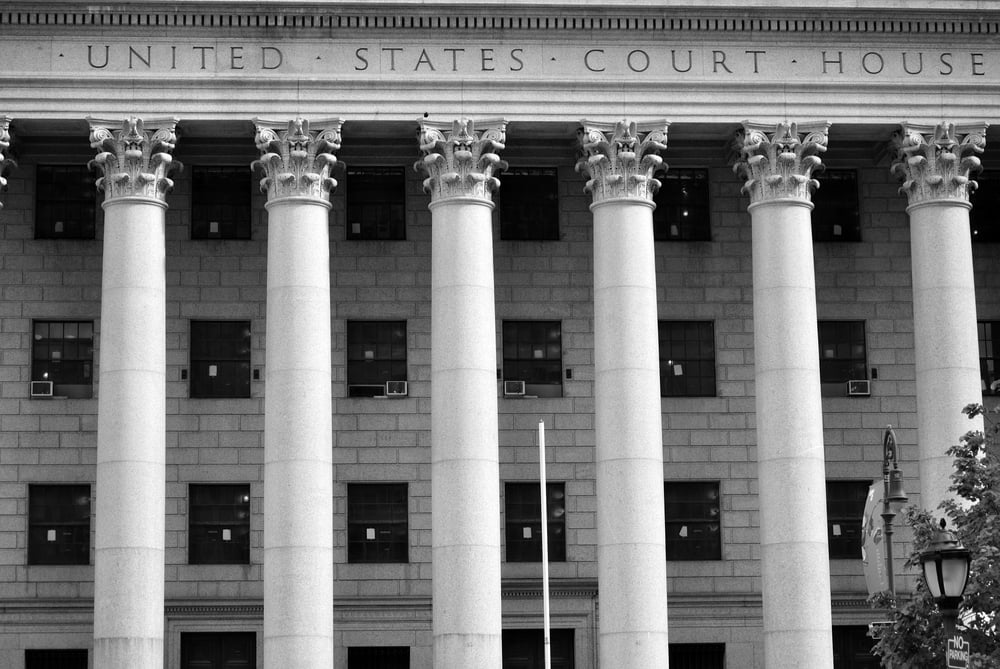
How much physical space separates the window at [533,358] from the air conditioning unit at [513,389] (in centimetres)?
19

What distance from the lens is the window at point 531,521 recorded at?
167ft

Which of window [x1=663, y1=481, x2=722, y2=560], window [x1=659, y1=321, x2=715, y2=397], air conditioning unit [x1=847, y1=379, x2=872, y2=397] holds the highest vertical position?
window [x1=659, y1=321, x2=715, y2=397]

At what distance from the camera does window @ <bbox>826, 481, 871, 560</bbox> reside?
5184cm

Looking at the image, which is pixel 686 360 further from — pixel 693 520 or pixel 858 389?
pixel 858 389

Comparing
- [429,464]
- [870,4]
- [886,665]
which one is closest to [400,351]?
[429,464]

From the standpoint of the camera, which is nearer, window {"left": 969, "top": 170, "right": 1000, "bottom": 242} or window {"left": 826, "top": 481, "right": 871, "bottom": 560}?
window {"left": 826, "top": 481, "right": 871, "bottom": 560}

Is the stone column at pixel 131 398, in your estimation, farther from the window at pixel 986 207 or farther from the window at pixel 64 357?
the window at pixel 986 207

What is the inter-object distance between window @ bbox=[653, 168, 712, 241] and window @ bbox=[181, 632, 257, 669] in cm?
1637

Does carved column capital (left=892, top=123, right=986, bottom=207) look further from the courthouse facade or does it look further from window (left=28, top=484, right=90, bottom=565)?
window (left=28, top=484, right=90, bottom=565)

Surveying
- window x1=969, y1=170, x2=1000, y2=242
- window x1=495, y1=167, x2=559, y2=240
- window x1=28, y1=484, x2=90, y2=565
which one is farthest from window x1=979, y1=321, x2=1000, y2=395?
window x1=28, y1=484, x2=90, y2=565

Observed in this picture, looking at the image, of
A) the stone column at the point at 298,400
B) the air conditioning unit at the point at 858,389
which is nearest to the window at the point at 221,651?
the stone column at the point at 298,400

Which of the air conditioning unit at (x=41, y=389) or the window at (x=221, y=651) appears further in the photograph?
the air conditioning unit at (x=41, y=389)

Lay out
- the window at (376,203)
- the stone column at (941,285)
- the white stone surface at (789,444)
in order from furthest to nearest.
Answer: the window at (376,203) → the stone column at (941,285) → the white stone surface at (789,444)

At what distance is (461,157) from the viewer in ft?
153
